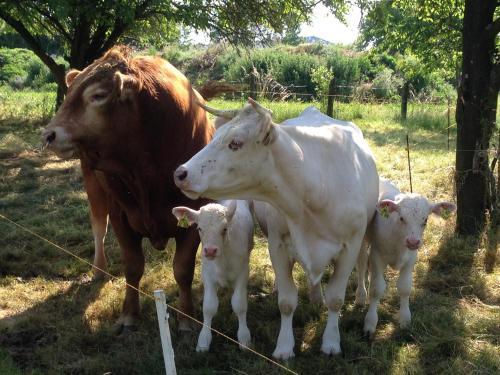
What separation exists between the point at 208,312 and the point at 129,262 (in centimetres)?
84

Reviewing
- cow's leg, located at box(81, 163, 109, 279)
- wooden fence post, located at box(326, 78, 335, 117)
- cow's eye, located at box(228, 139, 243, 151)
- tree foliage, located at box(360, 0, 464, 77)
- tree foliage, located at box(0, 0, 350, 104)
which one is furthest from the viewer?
wooden fence post, located at box(326, 78, 335, 117)

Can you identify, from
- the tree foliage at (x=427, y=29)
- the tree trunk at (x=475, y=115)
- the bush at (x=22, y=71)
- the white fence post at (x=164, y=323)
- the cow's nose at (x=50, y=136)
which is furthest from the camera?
the bush at (x=22, y=71)

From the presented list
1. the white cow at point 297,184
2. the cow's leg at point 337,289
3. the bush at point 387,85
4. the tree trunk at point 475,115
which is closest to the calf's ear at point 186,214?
the white cow at point 297,184

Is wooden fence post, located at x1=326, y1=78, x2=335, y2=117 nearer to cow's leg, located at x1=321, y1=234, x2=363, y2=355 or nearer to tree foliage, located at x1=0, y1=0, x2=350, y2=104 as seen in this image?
tree foliage, located at x1=0, y1=0, x2=350, y2=104

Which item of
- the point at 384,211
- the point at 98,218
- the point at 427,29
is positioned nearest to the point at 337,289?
the point at 384,211

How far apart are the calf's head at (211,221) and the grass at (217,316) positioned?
69cm

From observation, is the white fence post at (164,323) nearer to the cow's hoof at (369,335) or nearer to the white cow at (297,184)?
the white cow at (297,184)

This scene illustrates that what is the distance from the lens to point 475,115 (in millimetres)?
5414

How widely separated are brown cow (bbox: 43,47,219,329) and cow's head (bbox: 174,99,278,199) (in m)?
0.89

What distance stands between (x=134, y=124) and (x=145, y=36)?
10.6m

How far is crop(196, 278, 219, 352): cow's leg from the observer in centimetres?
367

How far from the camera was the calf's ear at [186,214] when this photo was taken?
3.58 meters

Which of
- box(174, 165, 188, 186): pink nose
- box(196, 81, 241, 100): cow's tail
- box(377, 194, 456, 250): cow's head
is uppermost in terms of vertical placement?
box(196, 81, 241, 100): cow's tail

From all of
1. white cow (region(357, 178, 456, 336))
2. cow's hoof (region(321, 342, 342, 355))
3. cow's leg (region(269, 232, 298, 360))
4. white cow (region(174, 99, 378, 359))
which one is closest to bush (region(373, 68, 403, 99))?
white cow (region(357, 178, 456, 336))
